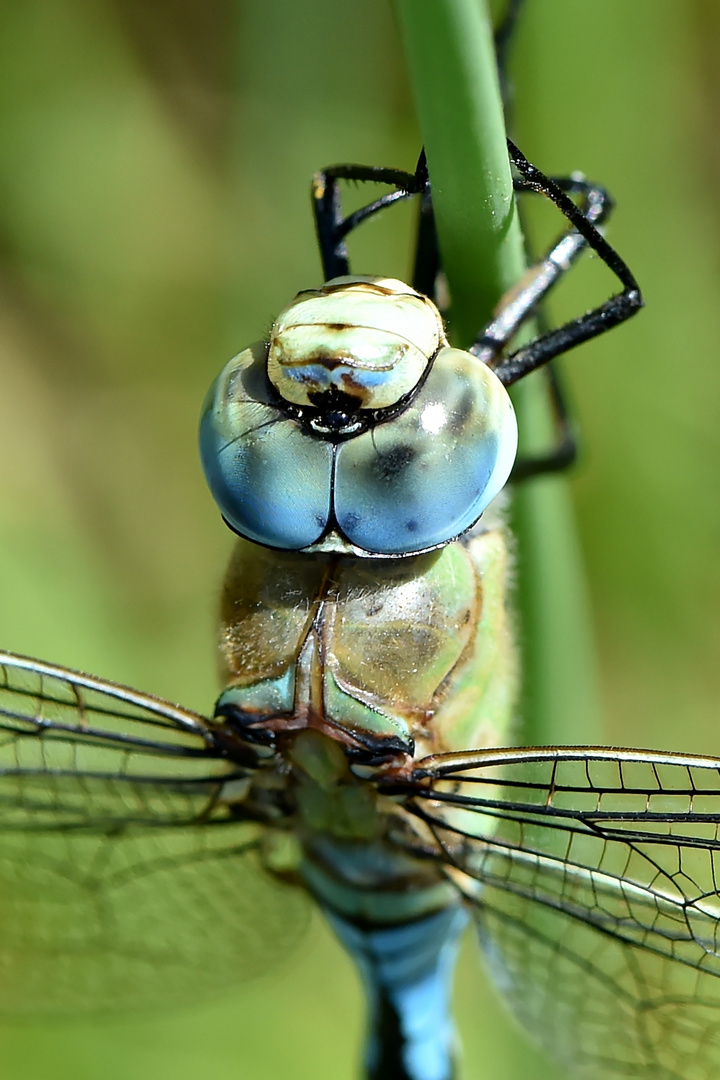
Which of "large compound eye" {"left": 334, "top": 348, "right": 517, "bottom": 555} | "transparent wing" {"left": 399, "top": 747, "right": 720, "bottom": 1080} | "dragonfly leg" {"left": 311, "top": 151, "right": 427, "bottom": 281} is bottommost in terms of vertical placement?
"transparent wing" {"left": 399, "top": 747, "right": 720, "bottom": 1080}

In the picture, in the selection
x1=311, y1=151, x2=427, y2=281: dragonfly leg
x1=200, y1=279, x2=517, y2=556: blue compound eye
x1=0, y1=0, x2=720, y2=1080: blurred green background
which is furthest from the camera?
x1=0, y1=0, x2=720, y2=1080: blurred green background

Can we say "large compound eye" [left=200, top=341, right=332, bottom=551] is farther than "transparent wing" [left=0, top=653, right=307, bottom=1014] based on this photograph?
No

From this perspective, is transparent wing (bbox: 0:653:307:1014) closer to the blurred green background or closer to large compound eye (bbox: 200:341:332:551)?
the blurred green background

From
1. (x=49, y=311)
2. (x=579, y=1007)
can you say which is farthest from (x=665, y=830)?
(x=49, y=311)

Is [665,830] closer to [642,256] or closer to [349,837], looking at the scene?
[349,837]

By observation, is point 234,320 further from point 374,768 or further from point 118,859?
point 374,768

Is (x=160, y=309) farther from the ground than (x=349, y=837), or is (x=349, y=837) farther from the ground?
(x=160, y=309)

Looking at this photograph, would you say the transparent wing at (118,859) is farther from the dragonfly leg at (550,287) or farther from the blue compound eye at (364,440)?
the dragonfly leg at (550,287)

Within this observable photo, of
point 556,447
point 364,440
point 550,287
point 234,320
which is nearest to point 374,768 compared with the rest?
point 364,440

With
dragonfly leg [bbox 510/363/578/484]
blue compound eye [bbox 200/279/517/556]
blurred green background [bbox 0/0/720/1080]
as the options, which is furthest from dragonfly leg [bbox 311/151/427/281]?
blurred green background [bbox 0/0/720/1080]
